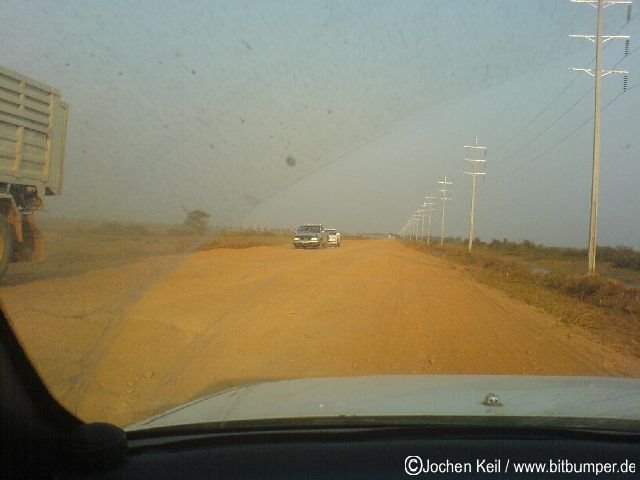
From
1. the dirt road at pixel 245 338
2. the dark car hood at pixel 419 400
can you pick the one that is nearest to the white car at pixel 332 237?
the dirt road at pixel 245 338

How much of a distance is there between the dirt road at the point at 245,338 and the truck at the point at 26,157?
117 cm

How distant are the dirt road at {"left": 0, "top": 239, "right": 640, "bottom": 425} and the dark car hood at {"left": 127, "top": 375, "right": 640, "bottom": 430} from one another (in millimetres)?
2630

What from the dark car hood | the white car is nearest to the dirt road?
the dark car hood

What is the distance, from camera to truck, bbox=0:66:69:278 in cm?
1409

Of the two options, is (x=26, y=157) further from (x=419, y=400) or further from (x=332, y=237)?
(x=332, y=237)

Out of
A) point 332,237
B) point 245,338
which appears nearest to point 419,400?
point 245,338

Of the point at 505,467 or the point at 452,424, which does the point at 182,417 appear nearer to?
the point at 452,424

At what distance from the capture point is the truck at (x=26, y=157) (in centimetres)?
1409

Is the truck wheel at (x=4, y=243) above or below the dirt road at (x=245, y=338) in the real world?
above

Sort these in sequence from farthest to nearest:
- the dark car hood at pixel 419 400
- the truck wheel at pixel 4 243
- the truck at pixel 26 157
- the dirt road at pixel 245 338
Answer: the truck wheel at pixel 4 243 → the truck at pixel 26 157 → the dirt road at pixel 245 338 → the dark car hood at pixel 419 400

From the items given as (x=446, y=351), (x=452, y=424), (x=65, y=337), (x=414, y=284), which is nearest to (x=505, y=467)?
(x=452, y=424)

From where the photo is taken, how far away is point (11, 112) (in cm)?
1397

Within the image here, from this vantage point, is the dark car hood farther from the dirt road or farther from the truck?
the truck

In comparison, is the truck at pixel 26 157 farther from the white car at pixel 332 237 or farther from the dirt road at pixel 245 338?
the white car at pixel 332 237
